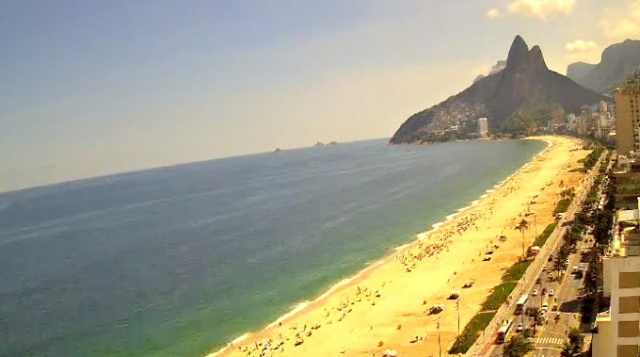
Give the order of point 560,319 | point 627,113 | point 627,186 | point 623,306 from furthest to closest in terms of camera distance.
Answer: point 627,113 < point 627,186 < point 560,319 < point 623,306

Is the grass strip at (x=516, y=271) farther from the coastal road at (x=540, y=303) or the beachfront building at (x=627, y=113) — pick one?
→ the beachfront building at (x=627, y=113)

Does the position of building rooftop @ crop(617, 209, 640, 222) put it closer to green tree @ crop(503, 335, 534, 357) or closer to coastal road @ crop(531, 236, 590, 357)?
coastal road @ crop(531, 236, 590, 357)

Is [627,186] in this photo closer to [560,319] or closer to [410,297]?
[410,297]

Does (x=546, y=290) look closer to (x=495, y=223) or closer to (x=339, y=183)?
(x=495, y=223)

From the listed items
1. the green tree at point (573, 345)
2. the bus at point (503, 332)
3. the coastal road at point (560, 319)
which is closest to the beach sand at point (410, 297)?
the bus at point (503, 332)

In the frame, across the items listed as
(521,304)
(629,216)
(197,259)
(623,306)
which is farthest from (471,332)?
(197,259)

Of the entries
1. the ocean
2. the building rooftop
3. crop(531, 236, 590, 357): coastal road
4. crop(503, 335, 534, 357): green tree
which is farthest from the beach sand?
the building rooftop
